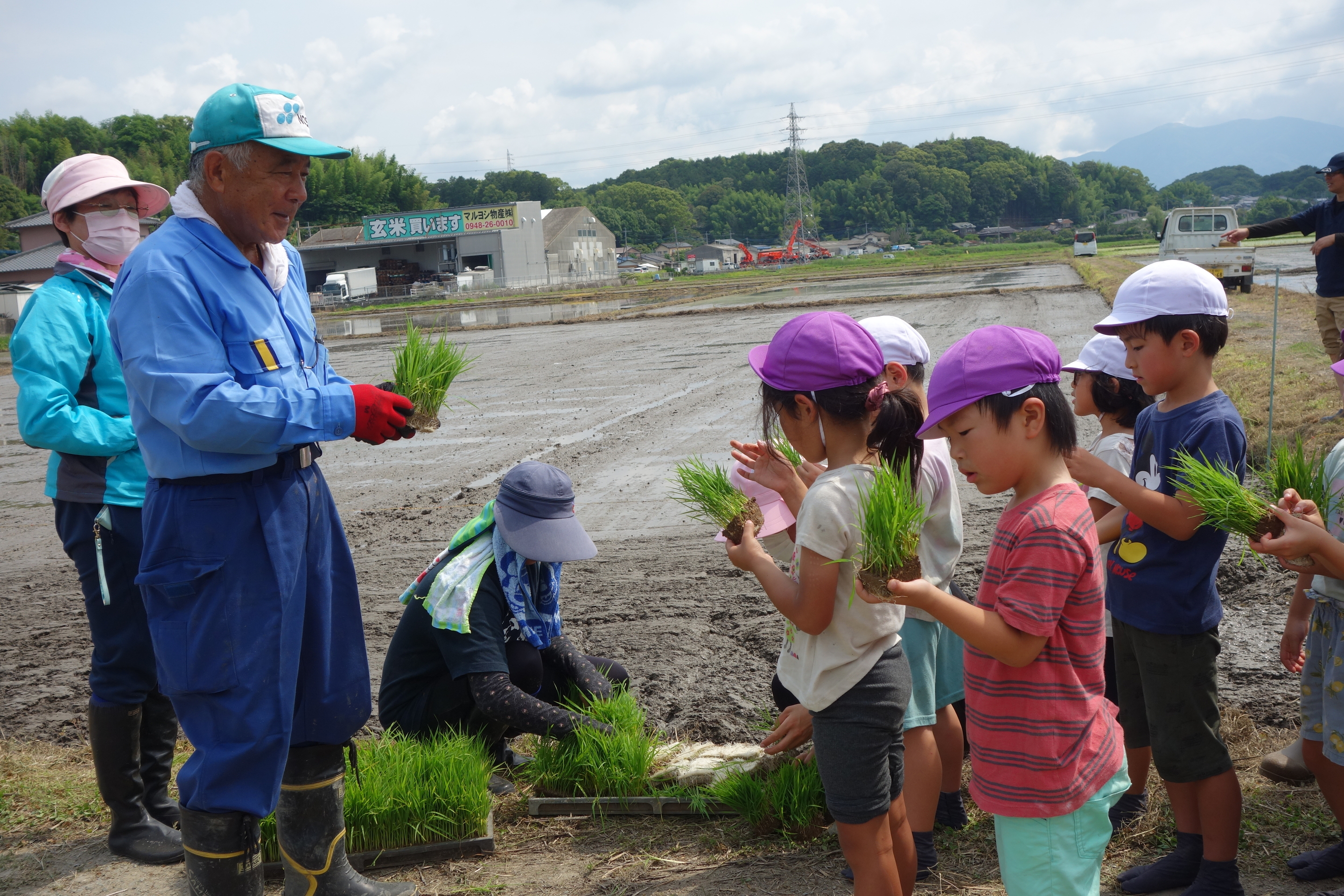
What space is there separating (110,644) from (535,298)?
159 ft

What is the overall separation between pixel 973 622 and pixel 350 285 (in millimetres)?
67852

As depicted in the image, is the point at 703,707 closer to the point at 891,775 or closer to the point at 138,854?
the point at 891,775

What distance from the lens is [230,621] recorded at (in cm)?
253

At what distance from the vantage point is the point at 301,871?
293 cm

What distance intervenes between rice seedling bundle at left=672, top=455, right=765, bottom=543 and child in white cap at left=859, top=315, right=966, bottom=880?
581 mm

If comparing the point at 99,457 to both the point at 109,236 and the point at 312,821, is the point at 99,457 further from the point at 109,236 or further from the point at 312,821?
the point at 312,821

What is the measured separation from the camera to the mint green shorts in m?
2.22

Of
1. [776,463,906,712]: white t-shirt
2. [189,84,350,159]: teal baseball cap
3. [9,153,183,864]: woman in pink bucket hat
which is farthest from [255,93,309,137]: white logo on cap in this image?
[776,463,906,712]: white t-shirt

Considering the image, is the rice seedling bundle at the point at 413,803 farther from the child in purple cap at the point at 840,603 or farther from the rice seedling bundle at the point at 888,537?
the rice seedling bundle at the point at 888,537

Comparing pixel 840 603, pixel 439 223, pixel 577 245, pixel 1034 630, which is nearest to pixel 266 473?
pixel 840 603

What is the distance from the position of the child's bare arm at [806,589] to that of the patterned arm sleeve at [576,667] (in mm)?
1838

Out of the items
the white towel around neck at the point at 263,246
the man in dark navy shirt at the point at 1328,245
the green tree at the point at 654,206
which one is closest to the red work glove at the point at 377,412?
the white towel around neck at the point at 263,246

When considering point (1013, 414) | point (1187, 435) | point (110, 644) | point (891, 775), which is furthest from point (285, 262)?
point (1187, 435)

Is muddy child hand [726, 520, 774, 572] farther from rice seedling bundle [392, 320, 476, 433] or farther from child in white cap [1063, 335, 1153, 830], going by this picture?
child in white cap [1063, 335, 1153, 830]
